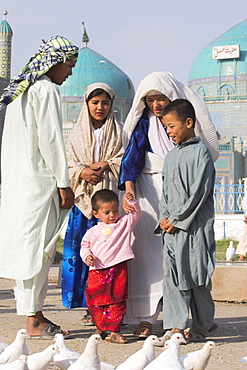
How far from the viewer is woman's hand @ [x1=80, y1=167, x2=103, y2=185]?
4.53 meters

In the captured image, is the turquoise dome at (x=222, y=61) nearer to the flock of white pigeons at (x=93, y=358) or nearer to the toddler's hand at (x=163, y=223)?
the toddler's hand at (x=163, y=223)

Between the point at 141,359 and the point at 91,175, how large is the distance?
5.77ft

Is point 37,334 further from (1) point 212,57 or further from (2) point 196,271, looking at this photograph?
(1) point 212,57

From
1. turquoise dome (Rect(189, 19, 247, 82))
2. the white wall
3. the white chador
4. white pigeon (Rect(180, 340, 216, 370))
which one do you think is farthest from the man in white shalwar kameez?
turquoise dome (Rect(189, 19, 247, 82))

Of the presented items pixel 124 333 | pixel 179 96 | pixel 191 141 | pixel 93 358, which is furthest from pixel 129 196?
pixel 93 358

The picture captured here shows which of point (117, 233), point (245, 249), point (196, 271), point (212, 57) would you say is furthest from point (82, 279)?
point (212, 57)

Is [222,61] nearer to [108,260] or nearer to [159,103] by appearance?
[159,103]

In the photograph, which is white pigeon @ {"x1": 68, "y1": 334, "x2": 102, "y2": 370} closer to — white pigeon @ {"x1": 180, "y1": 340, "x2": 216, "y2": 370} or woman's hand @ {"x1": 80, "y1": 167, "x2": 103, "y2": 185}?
white pigeon @ {"x1": 180, "y1": 340, "x2": 216, "y2": 370}

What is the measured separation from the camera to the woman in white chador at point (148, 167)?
4.25m

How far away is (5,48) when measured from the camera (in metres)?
30.0

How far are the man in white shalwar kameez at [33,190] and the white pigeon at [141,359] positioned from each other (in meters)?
1.02

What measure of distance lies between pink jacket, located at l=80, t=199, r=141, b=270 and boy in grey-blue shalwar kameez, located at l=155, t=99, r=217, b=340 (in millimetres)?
A: 220

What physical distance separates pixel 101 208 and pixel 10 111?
2.39ft

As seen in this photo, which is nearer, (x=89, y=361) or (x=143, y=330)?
(x=89, y=361)
